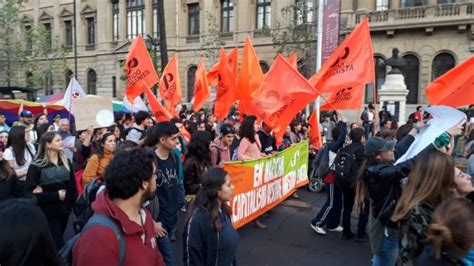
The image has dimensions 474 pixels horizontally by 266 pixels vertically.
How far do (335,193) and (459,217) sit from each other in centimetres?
410

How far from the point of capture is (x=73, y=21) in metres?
37.1

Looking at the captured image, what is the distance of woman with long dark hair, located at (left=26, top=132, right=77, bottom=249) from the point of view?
12.9ft

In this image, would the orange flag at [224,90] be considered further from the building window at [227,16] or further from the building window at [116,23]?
the building window at [116,23]

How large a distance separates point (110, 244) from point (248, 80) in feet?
21.7

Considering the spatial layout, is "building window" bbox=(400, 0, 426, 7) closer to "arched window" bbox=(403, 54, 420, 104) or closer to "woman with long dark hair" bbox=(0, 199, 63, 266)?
"arched window" bbox=(403, 54, 420, 104)

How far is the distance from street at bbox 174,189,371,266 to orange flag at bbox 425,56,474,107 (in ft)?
7.23

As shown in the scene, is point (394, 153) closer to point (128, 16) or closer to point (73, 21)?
point (128, 16)

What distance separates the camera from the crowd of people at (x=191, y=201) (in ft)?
6.19

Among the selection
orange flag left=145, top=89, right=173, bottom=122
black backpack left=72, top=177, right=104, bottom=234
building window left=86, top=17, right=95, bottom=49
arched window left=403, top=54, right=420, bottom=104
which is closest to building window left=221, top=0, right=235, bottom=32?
arched window left=403, top=54, right=420, bottom=104

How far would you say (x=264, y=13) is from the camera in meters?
28.2

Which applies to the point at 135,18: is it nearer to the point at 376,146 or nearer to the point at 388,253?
the point at 376,146

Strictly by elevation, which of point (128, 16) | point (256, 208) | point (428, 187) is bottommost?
point (256, 208)

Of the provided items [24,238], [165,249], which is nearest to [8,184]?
[165,249]

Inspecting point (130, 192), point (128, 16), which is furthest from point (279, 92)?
point (128, 16)
